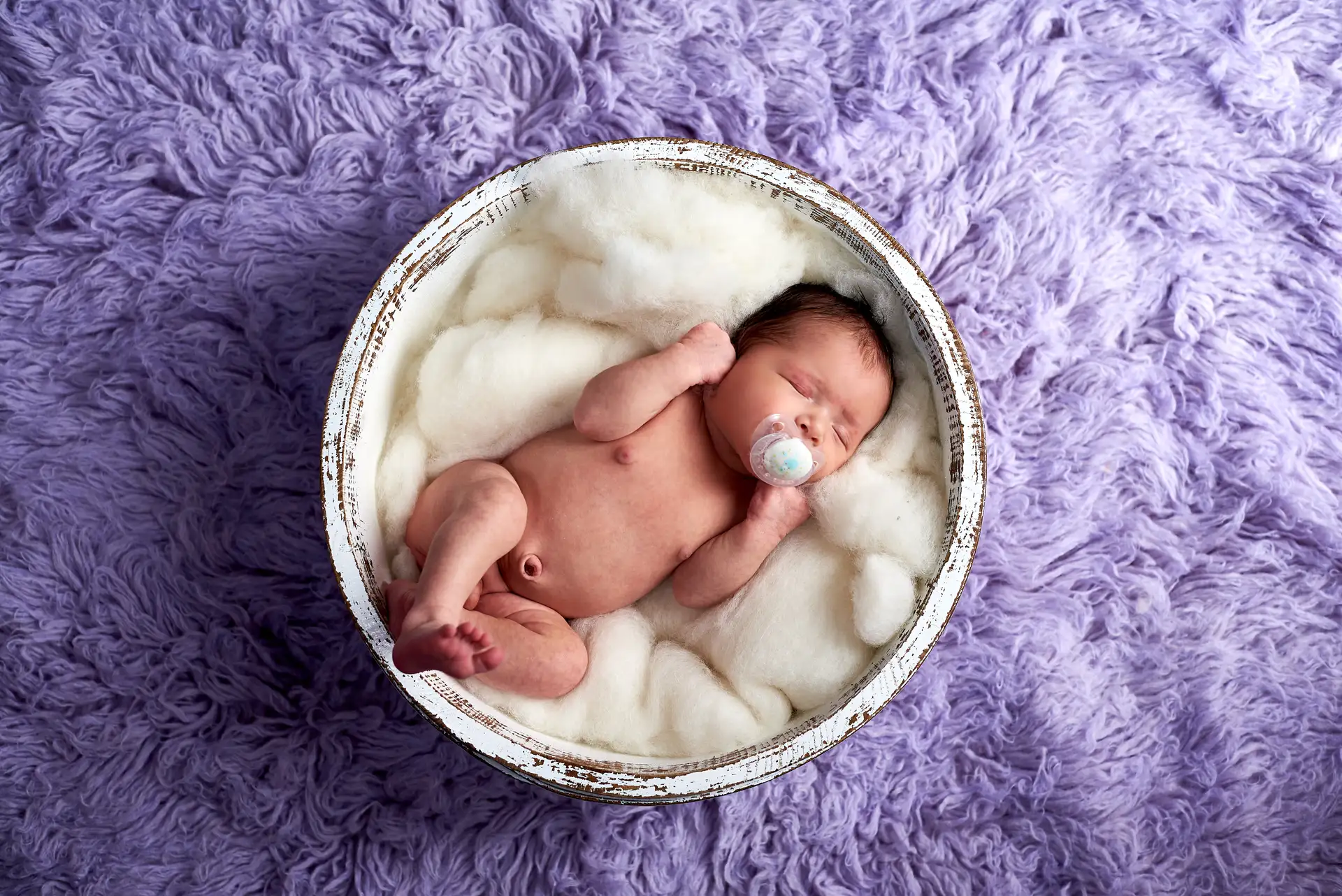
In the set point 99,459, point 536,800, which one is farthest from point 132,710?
point 536,800

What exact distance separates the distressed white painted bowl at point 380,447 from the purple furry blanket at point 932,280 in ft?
0.91

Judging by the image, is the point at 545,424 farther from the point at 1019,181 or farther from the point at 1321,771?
the point at 1321,771

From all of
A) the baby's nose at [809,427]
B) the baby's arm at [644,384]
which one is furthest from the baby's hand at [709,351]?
the baby's nose at [809,427]

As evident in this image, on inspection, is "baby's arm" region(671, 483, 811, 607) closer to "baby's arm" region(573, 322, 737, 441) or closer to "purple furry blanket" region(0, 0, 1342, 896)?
"baby's arm" region(573, 322, 737, 441)

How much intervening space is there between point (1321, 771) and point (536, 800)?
993mm

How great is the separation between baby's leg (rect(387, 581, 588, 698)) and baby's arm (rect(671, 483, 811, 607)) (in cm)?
16

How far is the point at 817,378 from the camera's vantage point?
1.05 meters

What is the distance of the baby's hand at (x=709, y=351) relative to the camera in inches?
42.2

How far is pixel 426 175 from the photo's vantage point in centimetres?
125

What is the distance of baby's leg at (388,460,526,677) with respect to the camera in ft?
2.84

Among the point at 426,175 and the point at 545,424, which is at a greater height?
the point at 426,175

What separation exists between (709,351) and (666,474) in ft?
0.48

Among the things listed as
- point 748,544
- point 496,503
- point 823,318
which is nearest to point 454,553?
point 496,503

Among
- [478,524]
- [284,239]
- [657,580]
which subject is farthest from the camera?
[284,239]
